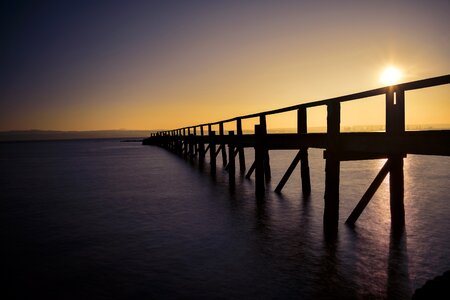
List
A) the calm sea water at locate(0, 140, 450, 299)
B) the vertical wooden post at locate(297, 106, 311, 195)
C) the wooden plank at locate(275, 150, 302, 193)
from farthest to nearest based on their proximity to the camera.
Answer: the wooden plank at locate(275, 150, 302, 193) < the vertical wooden post at locate(297, 106, 311, 195) < the calm sea water at locate(0, 140, 450, 299)

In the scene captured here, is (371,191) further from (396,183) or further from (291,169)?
(291,169)

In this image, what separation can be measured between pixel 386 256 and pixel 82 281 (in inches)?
167

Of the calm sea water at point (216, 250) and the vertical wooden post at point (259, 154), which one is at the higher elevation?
the vertical wooden post at point (259, 154)

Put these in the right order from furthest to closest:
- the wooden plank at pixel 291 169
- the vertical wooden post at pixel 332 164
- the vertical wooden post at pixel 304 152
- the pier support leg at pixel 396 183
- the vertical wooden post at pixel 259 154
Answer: the wooden plank at pixel 291 169
the vertical wooden post at pixel 259 154
the vertical wooden post at pixel 304 152
the pier support leg at pixel 396 183
the vertical wooden post at pixel 332 164

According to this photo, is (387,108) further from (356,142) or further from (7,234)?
(7,234)

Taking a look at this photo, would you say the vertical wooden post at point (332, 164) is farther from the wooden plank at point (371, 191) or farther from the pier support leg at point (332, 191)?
the wooden plank at point (371, 191)

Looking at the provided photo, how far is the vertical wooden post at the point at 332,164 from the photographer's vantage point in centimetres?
621

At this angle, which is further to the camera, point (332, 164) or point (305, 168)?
point (305, 168)

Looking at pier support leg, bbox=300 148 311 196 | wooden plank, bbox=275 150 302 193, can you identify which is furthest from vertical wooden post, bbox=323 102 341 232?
pier support leg, bbox=300 148 311 196

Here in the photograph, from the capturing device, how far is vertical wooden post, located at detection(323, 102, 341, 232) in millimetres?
6215

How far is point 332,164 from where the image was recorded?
245 inches

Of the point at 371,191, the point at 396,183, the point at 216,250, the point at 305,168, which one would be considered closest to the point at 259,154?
the point at 305,168

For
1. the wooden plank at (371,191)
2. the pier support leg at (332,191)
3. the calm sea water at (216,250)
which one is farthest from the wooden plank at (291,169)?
the pier support leg at (332,191)

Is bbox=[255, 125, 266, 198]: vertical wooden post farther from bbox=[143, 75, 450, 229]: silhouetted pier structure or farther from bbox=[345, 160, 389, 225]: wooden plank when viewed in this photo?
bbox=[345, 160, 389, 225]: wooden plank
